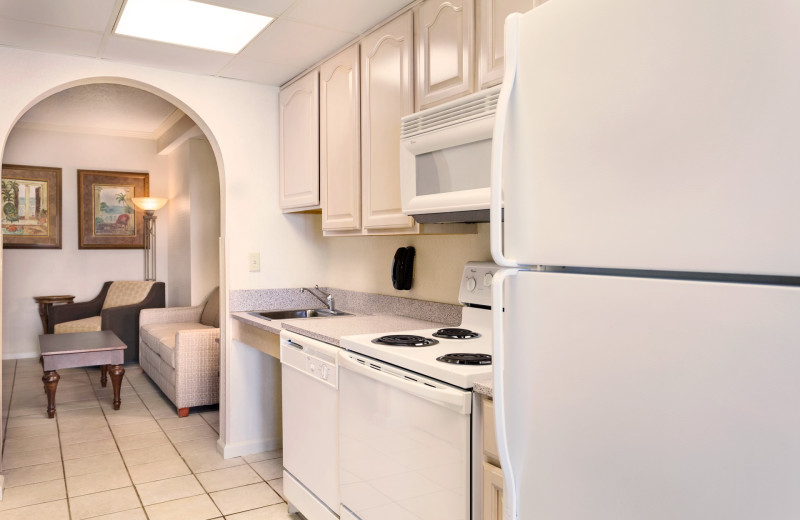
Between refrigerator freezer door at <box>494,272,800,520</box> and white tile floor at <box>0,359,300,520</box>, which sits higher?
refrigerator freezer door at <box>494,272,800,520</box>

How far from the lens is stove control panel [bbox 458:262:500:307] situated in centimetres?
232

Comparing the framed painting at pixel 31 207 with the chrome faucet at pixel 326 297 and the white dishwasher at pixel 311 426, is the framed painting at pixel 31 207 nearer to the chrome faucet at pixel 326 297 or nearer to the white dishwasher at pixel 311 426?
the chrome faucet at pixel 326 297

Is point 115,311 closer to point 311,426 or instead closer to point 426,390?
point 311,426

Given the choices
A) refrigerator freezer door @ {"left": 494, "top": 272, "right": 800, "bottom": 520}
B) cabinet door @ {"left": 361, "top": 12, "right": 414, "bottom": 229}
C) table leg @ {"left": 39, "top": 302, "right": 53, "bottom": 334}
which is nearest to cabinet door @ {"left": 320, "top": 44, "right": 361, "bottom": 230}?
cabinet door @ {"left": 361, "top": 12, "right": 414, "bottom": 229}

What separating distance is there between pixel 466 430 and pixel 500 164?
2.55ft

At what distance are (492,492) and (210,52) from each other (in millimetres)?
2491

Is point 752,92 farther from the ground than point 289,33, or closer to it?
closer to it

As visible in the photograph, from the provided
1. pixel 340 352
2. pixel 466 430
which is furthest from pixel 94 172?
pixel 466 430

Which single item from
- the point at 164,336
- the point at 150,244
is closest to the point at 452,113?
the point at 164,336

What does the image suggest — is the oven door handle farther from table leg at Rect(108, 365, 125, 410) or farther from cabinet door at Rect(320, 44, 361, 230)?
table leg at Rect(108, 365, 125, 410)

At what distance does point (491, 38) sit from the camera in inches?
78.2

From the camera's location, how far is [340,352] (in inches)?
88.4

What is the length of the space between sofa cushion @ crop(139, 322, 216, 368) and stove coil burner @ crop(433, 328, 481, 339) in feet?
9.27

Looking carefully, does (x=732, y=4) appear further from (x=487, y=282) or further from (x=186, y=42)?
(x=186, y=42)
